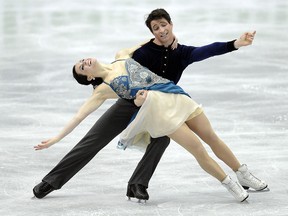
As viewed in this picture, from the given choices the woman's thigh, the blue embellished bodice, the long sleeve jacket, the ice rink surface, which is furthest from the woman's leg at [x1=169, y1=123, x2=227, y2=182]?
the long sleeve jacket

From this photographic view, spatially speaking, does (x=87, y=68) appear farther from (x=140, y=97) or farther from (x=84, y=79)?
(x=140, y=97)

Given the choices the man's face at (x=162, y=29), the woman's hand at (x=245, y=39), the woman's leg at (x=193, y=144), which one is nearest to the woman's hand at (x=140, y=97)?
the woman's leg at (x=193, y=144)

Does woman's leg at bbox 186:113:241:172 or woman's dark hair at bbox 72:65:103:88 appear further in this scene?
woman's dark hair at bbox 72:65:103:88

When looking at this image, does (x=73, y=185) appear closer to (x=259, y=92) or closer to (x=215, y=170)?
(x=215, y=170)

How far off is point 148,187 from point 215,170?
31.9 inches

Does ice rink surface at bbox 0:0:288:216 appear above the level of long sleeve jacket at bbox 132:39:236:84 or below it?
below

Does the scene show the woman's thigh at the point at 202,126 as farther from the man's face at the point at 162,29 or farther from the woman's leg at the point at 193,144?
the man's face at the point at 162,29

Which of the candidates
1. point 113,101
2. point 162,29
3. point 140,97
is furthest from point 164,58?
point 113,101

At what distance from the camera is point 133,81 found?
246 inches

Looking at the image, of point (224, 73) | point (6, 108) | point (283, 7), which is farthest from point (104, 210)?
point (283, 7)

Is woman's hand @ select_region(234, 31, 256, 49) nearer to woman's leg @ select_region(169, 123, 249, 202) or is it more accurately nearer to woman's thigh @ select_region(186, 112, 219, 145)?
woman's thigh @ select_region(186, 112, 219, 145)

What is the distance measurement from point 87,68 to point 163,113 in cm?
61

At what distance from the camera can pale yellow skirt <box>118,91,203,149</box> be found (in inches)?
241

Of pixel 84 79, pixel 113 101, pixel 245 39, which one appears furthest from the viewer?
pixel 113 101
